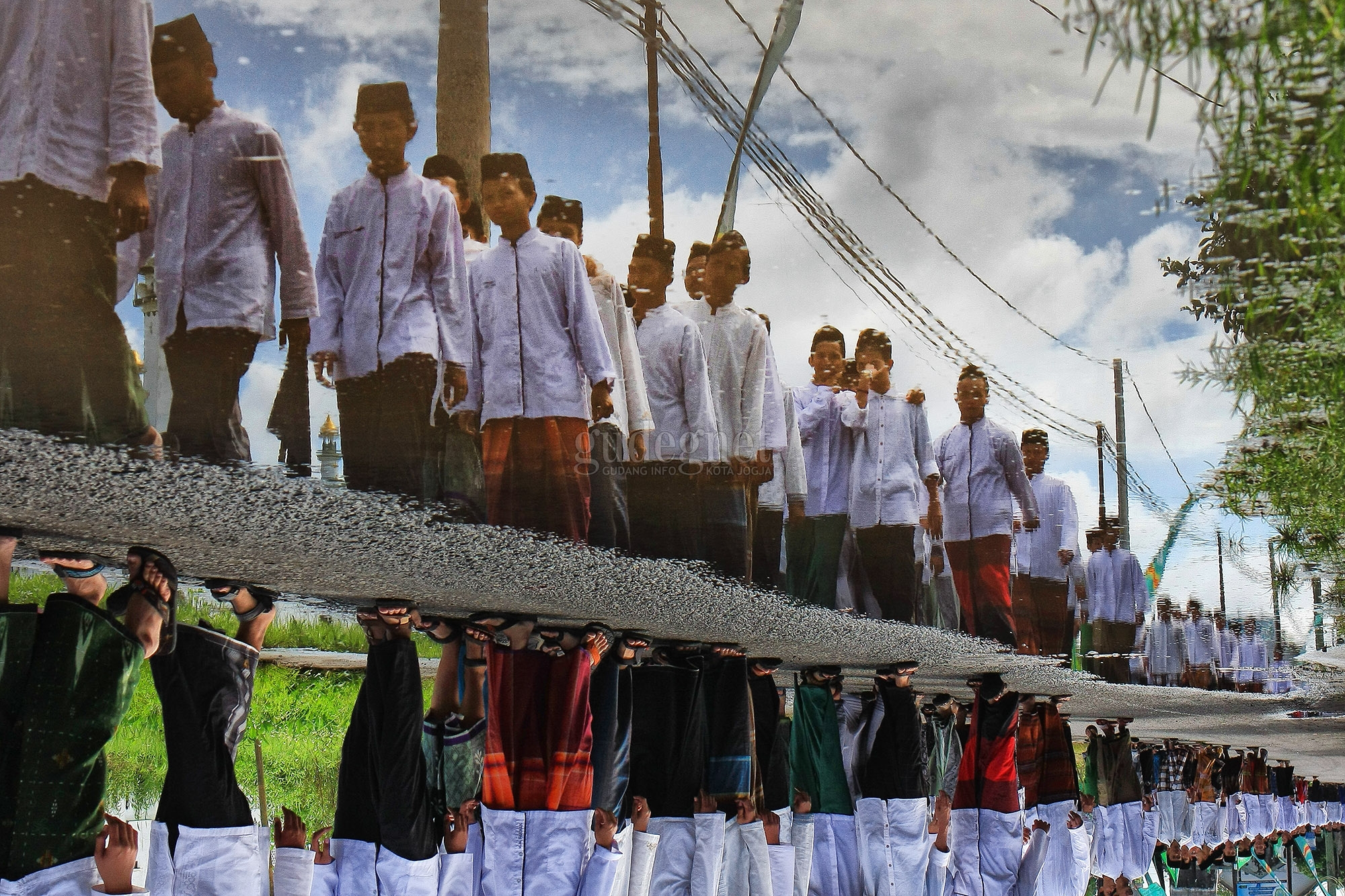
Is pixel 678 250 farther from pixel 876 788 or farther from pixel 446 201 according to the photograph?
pixel 876 788

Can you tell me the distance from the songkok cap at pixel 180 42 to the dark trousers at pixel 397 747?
114 inches

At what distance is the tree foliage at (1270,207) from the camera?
2.32 m

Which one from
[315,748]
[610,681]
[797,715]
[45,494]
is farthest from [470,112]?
[315,748]

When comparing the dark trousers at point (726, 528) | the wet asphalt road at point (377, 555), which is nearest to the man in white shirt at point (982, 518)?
the wet asphalt road at point (377, 555)

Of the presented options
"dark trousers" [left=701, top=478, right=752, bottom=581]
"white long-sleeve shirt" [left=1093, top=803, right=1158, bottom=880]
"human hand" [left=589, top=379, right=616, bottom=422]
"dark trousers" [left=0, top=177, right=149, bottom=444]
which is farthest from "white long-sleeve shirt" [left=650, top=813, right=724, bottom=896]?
"white long-sleeve shirt" [left=1093, top=803, right=1158, bottom=880]

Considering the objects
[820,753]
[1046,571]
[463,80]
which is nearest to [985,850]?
[820,753]

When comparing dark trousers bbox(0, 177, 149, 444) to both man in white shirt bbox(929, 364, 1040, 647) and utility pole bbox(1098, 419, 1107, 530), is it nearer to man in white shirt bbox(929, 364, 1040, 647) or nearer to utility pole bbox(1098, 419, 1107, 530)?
utility pole bbox(1098, 419, 1107, 530)

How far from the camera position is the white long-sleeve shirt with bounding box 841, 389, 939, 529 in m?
6.21

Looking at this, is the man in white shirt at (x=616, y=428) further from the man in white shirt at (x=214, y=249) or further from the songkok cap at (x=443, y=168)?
the man in white shirt at (x=214, y=249)

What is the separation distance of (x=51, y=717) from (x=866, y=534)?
4.14m

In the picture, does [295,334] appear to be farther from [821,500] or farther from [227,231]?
[821,500]

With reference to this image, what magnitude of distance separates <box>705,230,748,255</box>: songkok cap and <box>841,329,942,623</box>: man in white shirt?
1.98 metres

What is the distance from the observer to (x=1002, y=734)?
9867 millimetres

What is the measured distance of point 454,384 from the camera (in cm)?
369
